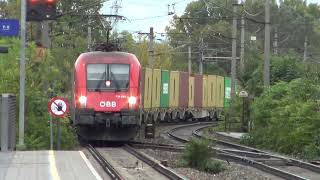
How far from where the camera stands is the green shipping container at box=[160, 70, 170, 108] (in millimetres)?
41969

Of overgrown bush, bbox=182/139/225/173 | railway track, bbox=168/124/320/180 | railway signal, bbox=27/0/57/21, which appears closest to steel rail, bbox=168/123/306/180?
railway track, bbox=168/124/320/180

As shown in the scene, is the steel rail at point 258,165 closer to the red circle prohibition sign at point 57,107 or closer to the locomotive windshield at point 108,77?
the locomotive windshield at point 108,77

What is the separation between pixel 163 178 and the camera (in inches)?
646

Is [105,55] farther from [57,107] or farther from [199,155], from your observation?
[199,155]

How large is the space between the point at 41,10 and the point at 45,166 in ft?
18.2

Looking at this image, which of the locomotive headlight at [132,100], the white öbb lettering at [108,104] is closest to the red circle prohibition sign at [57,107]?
the white öbb lettering at [108,104]

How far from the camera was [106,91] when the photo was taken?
84.1 ft

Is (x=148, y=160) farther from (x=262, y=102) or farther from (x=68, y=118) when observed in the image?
(x=262, y=102)

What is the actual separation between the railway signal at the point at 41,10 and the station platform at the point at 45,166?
3.81 metres

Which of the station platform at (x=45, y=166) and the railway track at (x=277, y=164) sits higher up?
the station platform at (x=45, y=166)

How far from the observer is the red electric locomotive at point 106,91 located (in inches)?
999

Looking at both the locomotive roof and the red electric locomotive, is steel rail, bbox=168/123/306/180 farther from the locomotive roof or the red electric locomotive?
the locomotive roof

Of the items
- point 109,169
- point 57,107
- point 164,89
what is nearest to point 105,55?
point 57,107

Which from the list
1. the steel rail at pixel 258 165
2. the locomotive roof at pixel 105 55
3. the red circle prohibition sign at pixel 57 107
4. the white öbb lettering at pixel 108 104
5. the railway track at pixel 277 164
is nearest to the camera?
the steel rail at pixel 258 165
